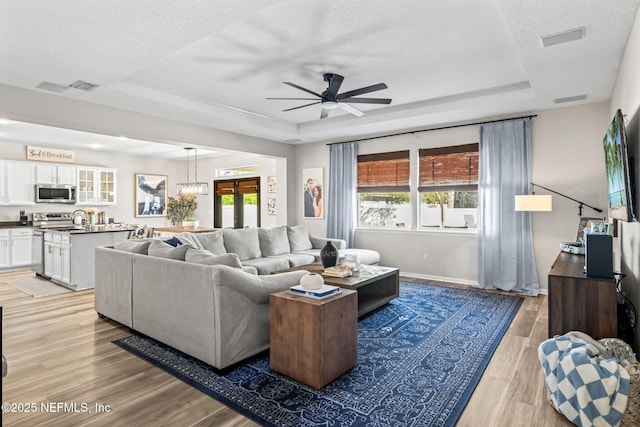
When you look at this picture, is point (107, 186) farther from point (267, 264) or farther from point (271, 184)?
point (267, 264)

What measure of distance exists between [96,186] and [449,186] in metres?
8.20

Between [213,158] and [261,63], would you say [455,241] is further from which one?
[213,158]

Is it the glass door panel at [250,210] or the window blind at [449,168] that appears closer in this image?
the window blind at [449,168]

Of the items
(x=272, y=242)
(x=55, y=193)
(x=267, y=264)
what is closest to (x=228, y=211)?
(x=55, y=193)

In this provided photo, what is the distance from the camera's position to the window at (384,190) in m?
6.52

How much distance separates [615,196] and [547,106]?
7.80 ft

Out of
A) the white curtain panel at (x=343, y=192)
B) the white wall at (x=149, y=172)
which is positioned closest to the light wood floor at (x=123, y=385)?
the white curtain panel at (x=343, y=192)

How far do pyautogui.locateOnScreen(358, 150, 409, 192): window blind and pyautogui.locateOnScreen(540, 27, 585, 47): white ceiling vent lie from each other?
11.6 feet

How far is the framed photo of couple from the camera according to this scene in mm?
7551

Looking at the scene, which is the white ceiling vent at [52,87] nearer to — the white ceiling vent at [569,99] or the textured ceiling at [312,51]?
the textured ceiling at [312,51]

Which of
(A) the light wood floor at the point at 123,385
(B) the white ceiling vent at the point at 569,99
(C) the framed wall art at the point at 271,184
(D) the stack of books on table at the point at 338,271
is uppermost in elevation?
(B) the white ceiling vent at the point at 569,99

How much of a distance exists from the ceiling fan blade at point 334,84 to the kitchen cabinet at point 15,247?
6938 millimetres

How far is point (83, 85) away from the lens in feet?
13.0

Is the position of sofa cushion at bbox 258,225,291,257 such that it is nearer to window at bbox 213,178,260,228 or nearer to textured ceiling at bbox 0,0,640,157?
textured ceiling at bbox 0,0,640,157
